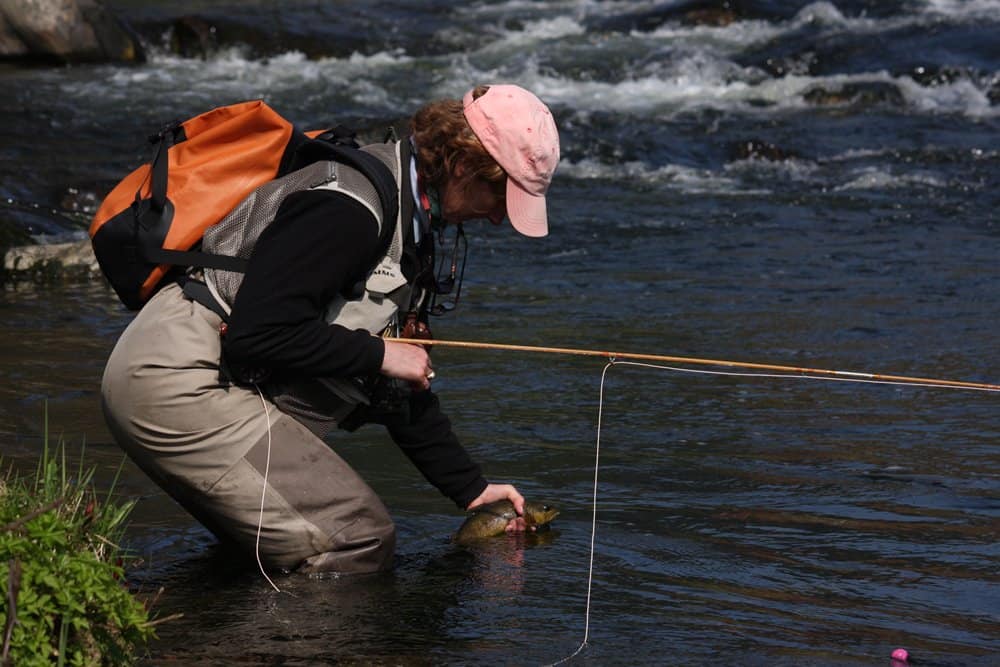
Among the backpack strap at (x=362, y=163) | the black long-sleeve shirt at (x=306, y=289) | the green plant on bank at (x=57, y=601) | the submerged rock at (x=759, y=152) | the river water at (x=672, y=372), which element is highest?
the backpack strap at (x=362, y=163)

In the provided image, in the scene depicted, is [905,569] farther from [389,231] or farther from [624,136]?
[624,136]

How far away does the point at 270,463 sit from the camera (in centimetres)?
383

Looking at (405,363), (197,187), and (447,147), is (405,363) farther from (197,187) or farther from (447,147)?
(197,187)

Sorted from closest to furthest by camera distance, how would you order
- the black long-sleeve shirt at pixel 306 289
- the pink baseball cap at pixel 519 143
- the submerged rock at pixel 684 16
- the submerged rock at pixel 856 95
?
1. the black long-sleeve shirt at pixel 306 289
2. the pink baseball cap at pixel 519 143
3. the submerged rock at pixel 856 95
4. the submerged rock at pixel 684 16

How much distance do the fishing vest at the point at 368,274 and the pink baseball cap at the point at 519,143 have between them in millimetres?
209

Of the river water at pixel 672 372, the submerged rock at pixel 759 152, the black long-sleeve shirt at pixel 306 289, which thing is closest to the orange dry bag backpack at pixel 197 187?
the black long-sleeve shirt at pixel 306 289

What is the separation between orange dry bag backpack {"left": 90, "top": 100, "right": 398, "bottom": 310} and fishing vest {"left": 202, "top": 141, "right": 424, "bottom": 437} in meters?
0.03

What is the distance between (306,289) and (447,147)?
0.52m

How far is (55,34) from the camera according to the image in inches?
661

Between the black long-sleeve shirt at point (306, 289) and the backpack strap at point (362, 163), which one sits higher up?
the backpack strap at point (362, 163)

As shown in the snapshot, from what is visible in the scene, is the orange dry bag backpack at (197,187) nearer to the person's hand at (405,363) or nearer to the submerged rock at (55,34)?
the person's hand at (405,363)

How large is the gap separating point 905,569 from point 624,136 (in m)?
9.54

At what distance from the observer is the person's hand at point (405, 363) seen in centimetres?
373

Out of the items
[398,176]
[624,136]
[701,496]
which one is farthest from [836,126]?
[398,176]
